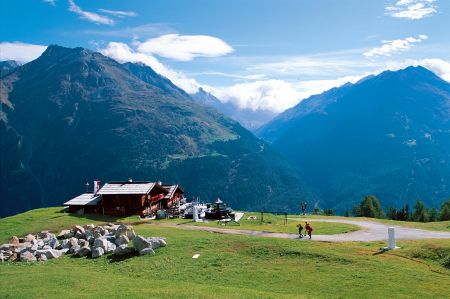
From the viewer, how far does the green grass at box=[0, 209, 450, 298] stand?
3225 cm

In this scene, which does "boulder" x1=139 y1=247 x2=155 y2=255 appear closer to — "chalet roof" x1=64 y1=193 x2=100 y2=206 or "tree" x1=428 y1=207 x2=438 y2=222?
"chalet roof" x1=64 y1=193 x2=100 y2=206

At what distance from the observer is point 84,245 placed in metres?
50.5

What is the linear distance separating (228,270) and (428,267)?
59.5 ft

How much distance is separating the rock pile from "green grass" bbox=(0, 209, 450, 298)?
1.35 metres

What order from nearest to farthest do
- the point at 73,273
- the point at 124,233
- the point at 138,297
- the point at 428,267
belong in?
1. the point at 138,297
2. the point at 428,267
3. the point at 73,273
4. the point at 124,233

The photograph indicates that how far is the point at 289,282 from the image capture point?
34656mm

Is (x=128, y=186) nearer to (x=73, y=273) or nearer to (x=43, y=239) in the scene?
(x=43, y=239)

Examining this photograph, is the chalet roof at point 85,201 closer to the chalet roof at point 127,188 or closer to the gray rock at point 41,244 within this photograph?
the chalet roof at point 127,188

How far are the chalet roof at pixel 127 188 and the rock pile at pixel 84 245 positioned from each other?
92.3 ft

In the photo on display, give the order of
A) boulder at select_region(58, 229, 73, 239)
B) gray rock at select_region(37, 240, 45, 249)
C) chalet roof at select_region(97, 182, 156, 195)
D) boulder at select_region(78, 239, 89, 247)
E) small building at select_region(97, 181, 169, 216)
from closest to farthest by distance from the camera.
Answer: boulder at select_region(78, 239, 89, 247) < gray rock at select_region(37, 240, 45, 249) < boulder at select_region(58, 229, 73, 239) < small building at select_region(97, 181, 169, 216) < chalet roof at select_region(97, 182, 156, 195)

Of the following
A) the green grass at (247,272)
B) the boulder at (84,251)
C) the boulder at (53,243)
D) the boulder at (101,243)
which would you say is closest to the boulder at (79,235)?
the boulder at (53,243)

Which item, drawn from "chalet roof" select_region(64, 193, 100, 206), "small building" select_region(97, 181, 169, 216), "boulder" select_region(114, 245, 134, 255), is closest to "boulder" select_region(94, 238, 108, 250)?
"boulder" select_region(114, 245, 134, 255)

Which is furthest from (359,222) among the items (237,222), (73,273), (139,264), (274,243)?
(73,273)

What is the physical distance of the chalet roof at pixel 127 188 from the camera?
84438mm
